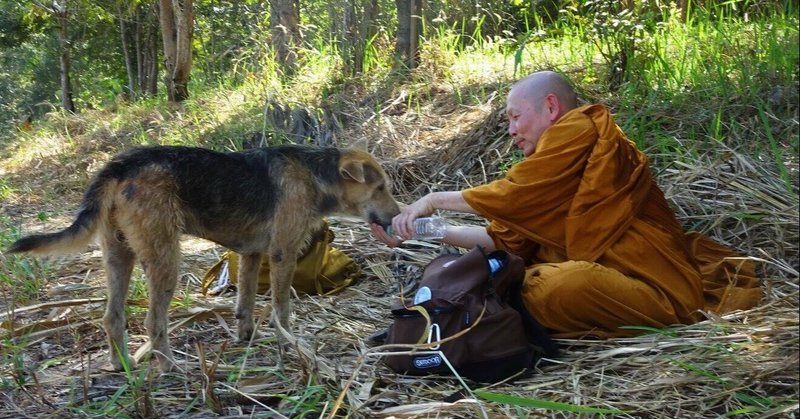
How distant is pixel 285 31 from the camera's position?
1218 cm

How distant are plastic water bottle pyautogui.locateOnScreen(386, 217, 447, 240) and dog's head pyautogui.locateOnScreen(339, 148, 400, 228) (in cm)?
14

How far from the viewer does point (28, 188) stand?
38.4 feet

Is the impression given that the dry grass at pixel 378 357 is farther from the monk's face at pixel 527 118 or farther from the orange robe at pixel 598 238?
the monk's face at pixel 527 118

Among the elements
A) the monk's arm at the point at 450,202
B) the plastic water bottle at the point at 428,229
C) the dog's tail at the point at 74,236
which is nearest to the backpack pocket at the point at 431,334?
the monk's arm at the point at 450,202

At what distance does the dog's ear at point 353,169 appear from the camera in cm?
527

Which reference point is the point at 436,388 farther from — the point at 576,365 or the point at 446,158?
the point at 446,158

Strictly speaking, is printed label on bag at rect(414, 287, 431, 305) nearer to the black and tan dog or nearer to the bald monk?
the bald monk

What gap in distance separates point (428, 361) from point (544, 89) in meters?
2.05

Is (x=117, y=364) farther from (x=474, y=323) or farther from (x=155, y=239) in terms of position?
(x=474, y=323)

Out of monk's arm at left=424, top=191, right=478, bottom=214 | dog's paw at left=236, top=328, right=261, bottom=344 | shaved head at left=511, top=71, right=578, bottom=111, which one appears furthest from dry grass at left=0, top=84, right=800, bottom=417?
shaved head at left=511, top=71, right=578, bottom=111

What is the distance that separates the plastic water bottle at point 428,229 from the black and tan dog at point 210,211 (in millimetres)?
357

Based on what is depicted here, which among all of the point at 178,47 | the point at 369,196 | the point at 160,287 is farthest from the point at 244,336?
the point at 178,47

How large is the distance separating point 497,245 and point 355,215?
1100mm

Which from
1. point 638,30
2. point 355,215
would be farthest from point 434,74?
point 355,215
